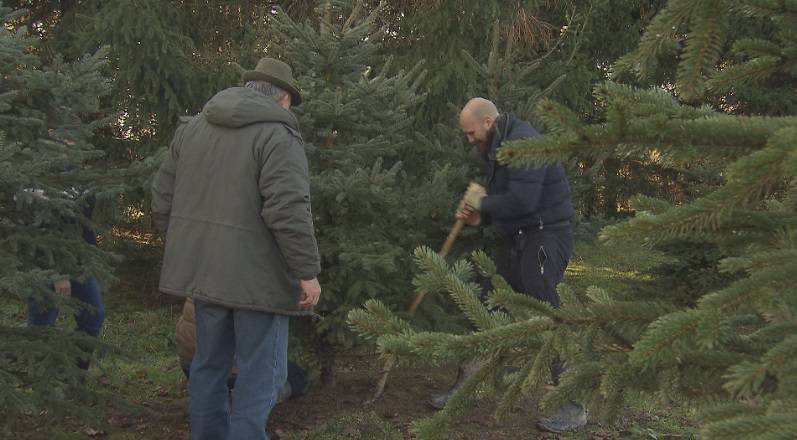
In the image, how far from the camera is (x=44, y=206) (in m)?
4.14

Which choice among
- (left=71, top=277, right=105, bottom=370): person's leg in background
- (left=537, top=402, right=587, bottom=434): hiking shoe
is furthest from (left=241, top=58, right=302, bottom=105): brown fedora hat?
(left=537, top=402, right=587, bottom=434): hiking shoe

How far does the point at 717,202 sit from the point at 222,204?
8.94ft

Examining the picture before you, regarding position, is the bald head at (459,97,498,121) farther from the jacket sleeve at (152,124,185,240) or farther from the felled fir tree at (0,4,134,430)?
the felled fir tree at (0,4,134,430)

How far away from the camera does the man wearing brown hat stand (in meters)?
3.76

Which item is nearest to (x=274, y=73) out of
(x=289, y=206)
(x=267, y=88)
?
(x=267, y=88)

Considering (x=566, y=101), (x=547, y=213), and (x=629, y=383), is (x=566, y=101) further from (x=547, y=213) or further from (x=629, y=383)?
(x=629, y=383)

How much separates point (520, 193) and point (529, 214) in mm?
265

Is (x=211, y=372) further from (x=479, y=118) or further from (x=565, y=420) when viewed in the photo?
(x=565, y=420)

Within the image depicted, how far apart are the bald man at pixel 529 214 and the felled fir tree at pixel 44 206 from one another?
221cm

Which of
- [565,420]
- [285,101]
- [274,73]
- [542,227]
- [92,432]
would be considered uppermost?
[274,73]

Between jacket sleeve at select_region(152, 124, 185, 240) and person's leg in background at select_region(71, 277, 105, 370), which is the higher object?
jacket sleeve at select_region(152, 124, 185, 240)

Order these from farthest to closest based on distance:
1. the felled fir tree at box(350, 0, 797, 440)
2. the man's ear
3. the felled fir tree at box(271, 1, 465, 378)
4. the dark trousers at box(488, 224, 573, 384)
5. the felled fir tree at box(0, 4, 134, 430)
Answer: the dark trousers at box(488, 224, 573, 384) < the felled fir tree at box(271, 1, 465, 378) < the man's ear < the felled fir tree at box(0, 4, 134, 430) < the felled fir tree at box(350, 0, 797, 440)

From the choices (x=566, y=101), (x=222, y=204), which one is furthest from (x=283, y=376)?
(x=566, y=101)

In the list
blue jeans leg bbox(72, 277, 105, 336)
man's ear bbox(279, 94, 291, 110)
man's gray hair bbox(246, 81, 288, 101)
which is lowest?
blue jeans leg bbox(72, 277, 105, 336)
